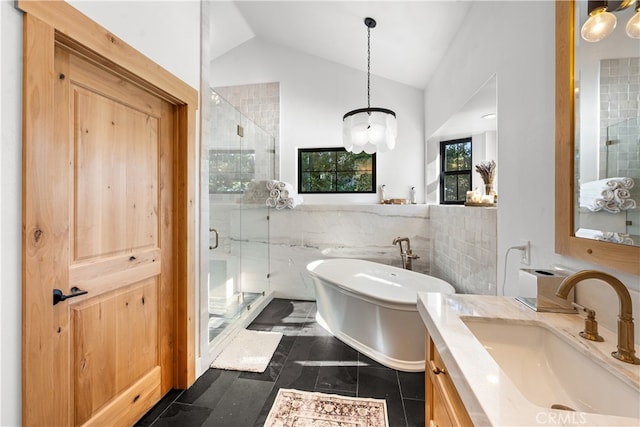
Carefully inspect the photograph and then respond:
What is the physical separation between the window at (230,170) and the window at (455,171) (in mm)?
2311

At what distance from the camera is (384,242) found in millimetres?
3385

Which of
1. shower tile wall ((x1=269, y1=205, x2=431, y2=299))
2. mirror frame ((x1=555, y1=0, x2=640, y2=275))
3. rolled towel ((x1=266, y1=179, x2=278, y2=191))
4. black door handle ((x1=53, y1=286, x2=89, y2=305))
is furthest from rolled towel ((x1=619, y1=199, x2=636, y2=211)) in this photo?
rolled towel ((x1=266, y1=179, x2=278, y2=191))

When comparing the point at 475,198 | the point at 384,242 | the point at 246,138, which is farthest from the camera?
the point at 384,242

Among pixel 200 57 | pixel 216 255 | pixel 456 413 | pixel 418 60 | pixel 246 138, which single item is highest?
pixel 418 60

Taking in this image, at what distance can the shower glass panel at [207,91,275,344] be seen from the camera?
94.3 inches

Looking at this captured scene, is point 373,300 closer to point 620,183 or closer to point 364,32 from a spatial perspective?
point 620,183

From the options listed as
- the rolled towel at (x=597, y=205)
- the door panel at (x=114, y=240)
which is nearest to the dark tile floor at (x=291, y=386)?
the door panel at (x=114, y=240)

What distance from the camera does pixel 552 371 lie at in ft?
2.85

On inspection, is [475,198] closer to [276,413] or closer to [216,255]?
[276,413]

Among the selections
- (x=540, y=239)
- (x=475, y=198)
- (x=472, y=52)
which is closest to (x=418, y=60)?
(x=472, y=52)

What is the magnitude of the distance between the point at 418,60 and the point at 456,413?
312cm

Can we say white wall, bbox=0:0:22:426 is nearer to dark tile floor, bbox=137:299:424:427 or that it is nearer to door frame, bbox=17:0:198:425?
door frame, bbox=17:0:198:425

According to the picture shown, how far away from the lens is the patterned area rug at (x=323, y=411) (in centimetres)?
154

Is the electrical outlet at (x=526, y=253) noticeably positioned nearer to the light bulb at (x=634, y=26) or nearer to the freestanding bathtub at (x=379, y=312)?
the freestanding bathtub at (x=379, y=312)
